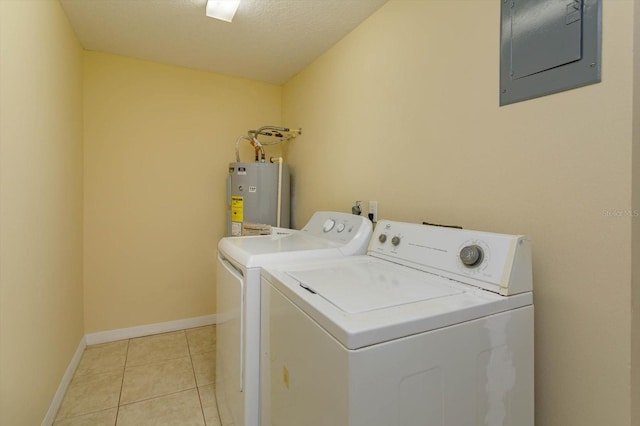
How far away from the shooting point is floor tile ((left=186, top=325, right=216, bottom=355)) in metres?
2.46

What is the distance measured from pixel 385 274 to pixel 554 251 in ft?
1.79

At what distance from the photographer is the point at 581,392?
3.17ft

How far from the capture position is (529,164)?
1.10m

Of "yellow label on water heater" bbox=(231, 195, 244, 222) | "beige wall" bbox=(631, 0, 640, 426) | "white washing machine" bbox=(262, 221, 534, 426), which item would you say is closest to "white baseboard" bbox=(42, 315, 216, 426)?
"yellow label on water heater" bbox=(231, 195, 244, 222)

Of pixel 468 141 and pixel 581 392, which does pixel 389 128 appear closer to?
pixel 468 141

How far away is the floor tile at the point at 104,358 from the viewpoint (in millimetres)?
2175

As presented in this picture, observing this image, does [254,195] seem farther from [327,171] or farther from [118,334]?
[118,334]

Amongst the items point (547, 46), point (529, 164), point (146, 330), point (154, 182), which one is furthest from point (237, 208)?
point (547, 46)

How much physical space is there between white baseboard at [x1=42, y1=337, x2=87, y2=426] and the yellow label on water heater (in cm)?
143

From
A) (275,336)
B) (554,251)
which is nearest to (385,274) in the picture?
(275,336)

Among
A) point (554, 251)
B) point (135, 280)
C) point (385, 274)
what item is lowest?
point (135, 280)

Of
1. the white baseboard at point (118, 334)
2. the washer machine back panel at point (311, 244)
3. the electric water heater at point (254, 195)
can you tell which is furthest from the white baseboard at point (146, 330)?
the washer machine back panel at point (311, 244)

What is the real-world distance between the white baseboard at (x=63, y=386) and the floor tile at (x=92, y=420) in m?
0.07

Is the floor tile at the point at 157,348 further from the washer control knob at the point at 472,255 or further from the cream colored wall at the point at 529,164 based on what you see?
the washer control knob at the point at 472,255
